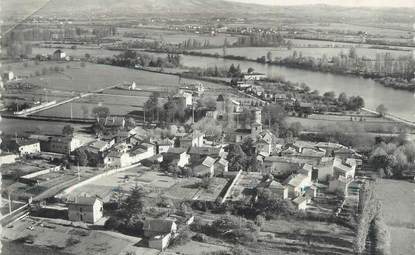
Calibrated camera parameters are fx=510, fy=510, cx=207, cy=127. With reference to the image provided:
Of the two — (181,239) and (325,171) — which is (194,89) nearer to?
(325,171)

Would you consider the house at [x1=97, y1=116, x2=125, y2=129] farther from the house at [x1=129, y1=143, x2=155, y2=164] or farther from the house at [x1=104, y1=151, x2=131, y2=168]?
the house at [x1=104, y1=151, x2=131, y2=168]

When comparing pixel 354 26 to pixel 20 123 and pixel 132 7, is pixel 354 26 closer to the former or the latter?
pixel 132 7

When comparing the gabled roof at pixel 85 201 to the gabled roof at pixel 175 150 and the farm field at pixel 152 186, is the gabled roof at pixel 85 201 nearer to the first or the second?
the farm field at pixel 152 186

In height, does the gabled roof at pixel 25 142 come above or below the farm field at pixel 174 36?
below

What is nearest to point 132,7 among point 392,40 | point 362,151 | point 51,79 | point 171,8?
point 171,8

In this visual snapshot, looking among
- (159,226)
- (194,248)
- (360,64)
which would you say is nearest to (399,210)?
(194,248)

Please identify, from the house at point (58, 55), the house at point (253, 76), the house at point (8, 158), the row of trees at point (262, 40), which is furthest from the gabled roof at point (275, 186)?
the house at point (58, 55)

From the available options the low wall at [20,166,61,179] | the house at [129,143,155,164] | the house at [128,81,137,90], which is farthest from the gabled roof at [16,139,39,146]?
the house at [128,81,137,90]
